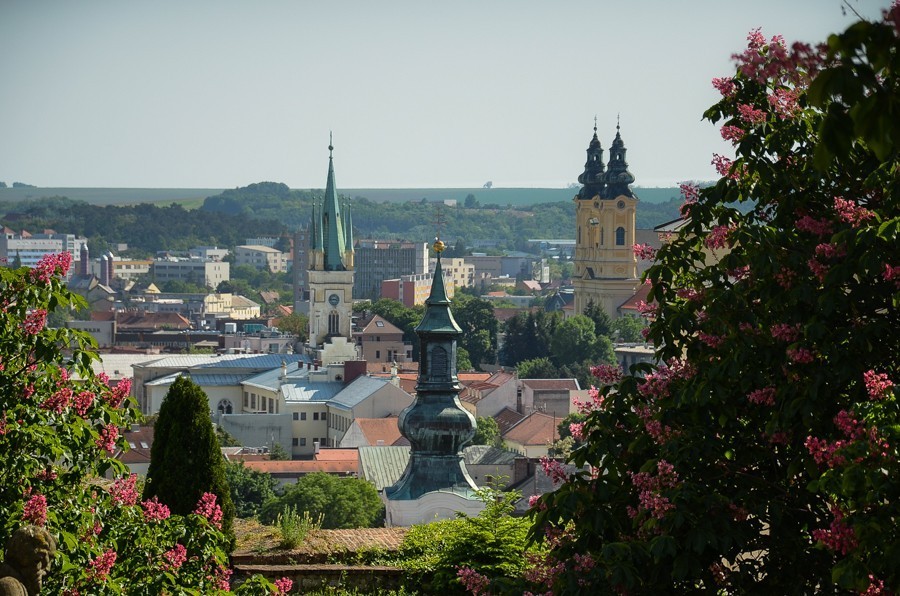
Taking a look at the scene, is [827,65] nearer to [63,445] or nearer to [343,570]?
[63,445]

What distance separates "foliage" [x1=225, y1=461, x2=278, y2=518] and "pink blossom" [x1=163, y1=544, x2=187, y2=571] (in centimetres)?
3492

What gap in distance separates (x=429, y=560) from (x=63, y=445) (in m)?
4.11

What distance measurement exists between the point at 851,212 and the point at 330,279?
267ft

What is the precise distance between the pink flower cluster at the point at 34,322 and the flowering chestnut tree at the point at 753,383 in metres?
2.43

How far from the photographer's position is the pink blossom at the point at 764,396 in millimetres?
6875

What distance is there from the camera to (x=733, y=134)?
7520 millimetres

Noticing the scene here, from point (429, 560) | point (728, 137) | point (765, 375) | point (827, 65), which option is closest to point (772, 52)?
point (728, 137)

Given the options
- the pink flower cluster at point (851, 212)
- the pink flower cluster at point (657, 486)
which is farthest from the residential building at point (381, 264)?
the pink flower cluster at point (657, 486)

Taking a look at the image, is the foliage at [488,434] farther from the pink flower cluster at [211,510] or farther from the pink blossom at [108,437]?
the pink blossom at [108,437]

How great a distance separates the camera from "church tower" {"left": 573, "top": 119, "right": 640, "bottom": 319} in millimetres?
104625

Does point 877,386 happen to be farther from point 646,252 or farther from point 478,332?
point 478,332

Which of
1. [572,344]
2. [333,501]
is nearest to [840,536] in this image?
[333,501]

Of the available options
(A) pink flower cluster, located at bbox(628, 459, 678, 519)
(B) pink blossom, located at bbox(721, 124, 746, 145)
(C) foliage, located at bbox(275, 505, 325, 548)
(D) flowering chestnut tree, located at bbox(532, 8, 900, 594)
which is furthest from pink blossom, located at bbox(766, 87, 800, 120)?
(C) foliage, located at bbox(275, 505, 325, 548)

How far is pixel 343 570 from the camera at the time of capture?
37.7 ft
